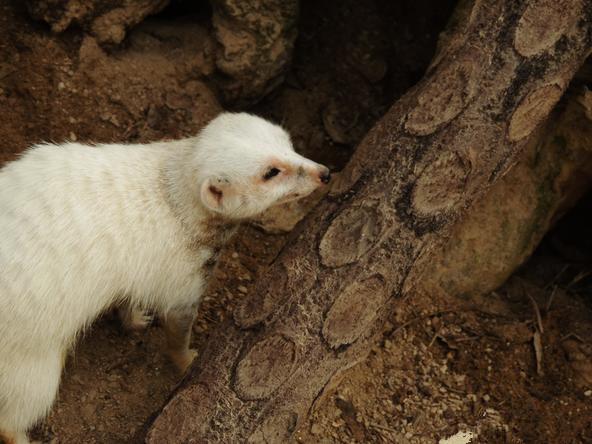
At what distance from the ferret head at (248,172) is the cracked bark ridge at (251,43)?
1351 mm

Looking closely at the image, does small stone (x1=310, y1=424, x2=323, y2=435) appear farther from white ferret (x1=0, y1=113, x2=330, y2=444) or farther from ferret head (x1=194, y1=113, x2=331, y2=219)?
ferret head (x1=194, y1=113, x2=331, y2=219)

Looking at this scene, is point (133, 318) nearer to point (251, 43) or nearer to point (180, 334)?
point (180, 334)

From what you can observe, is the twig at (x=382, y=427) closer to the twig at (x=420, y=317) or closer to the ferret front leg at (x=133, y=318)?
the twig at (x=420, y=317)

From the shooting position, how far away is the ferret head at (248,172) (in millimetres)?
3307

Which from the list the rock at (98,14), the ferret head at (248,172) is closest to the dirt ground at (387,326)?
the rock at (98,14)

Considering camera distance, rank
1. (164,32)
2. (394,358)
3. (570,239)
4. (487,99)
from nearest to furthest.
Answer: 1. (487,99)
2. (394,358)
3. (164,32)
4. (570,239)

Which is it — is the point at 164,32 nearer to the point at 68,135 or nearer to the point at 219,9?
the point at 219,9

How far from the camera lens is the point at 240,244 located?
184 inches

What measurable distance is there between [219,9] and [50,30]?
3.64 ft

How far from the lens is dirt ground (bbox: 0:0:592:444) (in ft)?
12.4

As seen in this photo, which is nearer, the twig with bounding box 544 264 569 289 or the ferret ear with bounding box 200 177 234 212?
the ferret ear with bounding box 200 177 234 212

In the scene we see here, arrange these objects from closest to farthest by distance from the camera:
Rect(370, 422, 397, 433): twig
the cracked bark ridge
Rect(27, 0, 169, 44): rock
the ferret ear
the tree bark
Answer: the tree bark, the ferret ear, Rect(370, 422, 397, 433): twig, Rect(27, 0, 169, 44): rock, the cracked bark ridge

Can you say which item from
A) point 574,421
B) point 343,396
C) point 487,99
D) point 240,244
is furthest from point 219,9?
point 574,421

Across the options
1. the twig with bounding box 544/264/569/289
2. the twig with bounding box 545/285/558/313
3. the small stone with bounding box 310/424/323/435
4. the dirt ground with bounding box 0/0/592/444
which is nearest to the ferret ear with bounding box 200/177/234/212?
the dirt ground with bounding box 0/0/592/444
